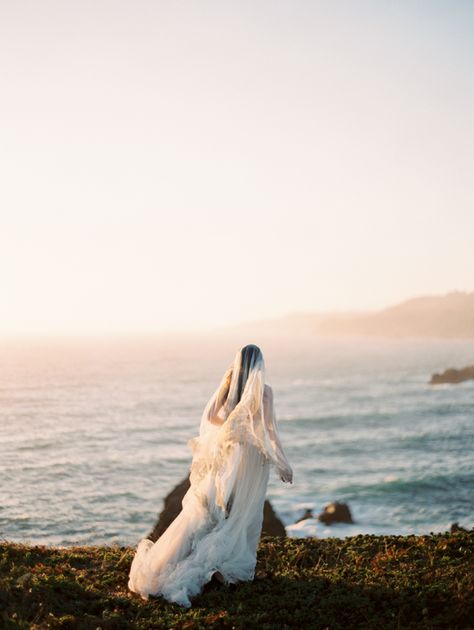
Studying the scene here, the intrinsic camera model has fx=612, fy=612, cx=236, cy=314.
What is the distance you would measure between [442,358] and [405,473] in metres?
126

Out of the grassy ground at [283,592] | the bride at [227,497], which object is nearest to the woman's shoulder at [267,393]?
the bride at [227,497]

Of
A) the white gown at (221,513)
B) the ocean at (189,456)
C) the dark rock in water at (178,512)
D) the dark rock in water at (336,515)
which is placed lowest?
the ocean at (189,456)

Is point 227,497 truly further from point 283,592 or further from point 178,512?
point 178,512

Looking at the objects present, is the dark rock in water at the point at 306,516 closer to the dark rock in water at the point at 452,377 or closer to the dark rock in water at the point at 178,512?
the dark rock in water at the point at 178,512

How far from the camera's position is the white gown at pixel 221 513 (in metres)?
7.86

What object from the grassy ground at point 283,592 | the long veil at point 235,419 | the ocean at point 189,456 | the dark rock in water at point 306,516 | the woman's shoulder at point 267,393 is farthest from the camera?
the ocean at point 189,456

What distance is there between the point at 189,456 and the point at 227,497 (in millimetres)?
41778

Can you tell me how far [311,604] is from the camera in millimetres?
7672

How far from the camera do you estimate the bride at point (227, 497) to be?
310 inches

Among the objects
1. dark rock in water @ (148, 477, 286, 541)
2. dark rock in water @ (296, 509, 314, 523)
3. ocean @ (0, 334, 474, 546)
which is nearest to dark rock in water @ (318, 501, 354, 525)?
ocean @ (0, 334, 474, 546)

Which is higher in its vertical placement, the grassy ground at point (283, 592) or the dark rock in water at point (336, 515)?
the grassy ground at point (283, 592)

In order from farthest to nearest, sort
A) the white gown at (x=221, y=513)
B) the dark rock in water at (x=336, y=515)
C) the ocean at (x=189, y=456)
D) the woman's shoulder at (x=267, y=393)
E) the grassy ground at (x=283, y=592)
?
the ocean at (x=189, y=456) → the dark rock in water at (x=336, y=515) → the woman's shoulder at (x=267, y=393) → the white gown at (x=221, y=513) → the grassy ground at (x=283, y=592)

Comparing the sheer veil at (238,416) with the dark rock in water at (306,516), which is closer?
the sheer veil at (238,416)

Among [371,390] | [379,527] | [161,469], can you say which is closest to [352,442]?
[161,469]
